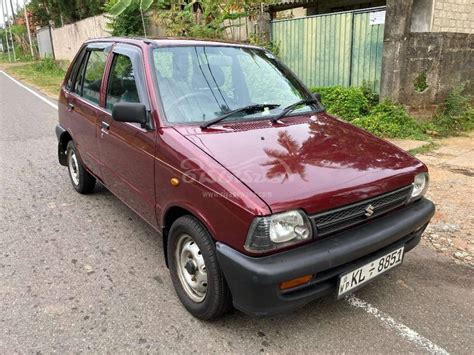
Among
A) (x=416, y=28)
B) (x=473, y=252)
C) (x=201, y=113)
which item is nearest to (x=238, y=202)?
(x=201, y=113)

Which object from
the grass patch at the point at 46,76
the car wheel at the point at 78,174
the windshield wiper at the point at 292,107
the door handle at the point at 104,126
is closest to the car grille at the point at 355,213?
the windshield wiper at the point at 292,107

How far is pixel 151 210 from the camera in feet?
10.7

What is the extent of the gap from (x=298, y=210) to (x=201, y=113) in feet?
4.02

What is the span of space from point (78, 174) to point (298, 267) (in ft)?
11.8

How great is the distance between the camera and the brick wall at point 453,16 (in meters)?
9.12

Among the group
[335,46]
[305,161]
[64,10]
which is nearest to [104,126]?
[305,161]

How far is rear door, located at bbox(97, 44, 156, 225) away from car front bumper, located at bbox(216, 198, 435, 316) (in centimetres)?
106

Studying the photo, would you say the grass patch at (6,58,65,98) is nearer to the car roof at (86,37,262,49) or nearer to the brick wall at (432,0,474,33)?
the brick wall at (432,0,474,33)

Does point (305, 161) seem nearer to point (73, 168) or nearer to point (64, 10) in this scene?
point (73, 168)

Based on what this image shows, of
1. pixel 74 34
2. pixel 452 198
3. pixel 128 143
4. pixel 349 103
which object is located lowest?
pixel 452 198

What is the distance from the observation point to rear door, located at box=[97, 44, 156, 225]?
320 cm

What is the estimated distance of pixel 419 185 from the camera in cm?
302

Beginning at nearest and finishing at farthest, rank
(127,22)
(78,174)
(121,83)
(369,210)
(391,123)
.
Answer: (369,210) < (121,83) < (78,174) < (391,123) < (127,22)

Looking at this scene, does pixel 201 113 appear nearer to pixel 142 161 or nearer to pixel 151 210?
pixel 142 161
